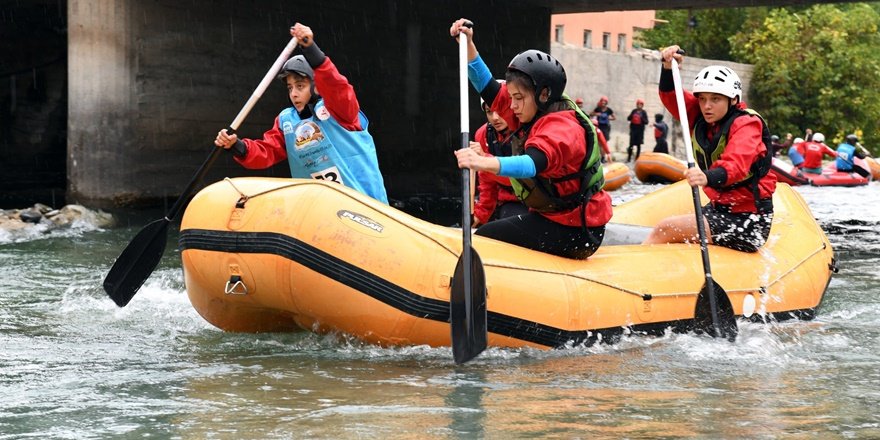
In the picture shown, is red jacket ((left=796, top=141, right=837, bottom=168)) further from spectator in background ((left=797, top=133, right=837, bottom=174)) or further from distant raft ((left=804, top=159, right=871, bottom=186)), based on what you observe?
distant raft ((left=804, top=159, right=871, bottom=186))

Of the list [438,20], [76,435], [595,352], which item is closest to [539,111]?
[595,352]

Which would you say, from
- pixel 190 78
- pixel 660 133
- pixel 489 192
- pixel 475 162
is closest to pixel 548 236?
pixel 475 162

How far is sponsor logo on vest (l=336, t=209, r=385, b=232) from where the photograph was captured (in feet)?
18.5

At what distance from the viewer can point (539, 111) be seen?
5.94 meters

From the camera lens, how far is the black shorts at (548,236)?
6.10 meters

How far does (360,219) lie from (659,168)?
1510cm

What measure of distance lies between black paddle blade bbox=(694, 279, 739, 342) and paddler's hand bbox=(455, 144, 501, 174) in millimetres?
1673

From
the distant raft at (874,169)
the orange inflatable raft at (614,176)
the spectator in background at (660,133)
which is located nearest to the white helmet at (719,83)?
the orange inflatable raft at (614,176)

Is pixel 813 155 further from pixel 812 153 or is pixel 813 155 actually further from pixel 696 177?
pixel 696 177

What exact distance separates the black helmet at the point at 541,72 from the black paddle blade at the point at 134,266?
2.27m

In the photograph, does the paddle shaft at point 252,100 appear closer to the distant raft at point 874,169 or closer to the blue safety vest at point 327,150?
the blue safety vest at point 327,150

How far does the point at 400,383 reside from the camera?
17.0 feet

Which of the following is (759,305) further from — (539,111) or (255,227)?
(255,227)

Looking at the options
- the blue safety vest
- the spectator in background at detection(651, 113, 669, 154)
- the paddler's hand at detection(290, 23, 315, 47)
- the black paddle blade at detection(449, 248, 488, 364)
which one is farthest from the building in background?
the black paddle blade at detection(449, 248, 488, 364)
